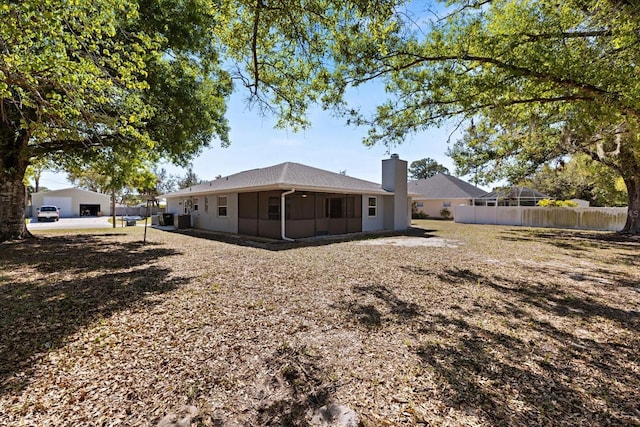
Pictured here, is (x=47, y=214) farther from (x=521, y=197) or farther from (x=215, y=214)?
(x=521, y=197)

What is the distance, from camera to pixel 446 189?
97.8 feet

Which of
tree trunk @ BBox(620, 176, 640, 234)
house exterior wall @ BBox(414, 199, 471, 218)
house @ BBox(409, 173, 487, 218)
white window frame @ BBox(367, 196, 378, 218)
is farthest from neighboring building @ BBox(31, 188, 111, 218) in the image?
tree trunk @ BBox(620, 176, 640, 234)

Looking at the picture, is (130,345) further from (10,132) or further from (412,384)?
(10,132)

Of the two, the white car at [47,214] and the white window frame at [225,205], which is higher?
the white window frame at [225,205]

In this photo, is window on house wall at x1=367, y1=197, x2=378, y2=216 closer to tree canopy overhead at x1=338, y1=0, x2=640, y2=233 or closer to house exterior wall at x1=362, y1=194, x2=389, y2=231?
house exterior wall at x1=362, y1=194, x2=389, y2=231

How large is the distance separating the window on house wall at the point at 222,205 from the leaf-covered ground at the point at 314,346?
9.29 metres

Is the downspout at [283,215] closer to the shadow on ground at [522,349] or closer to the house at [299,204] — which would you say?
the house at [299,204]

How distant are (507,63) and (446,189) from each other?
25.8 meters

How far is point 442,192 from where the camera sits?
2967cm

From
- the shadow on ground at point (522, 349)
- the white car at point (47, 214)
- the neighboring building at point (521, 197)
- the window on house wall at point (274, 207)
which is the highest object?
the neighboring building at point (521, 197)

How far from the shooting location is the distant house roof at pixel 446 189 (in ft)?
93.5

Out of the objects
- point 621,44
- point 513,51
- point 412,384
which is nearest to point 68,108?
point 412,384

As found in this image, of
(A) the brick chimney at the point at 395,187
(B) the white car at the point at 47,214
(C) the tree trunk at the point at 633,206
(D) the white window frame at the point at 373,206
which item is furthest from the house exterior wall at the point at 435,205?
(B) the white car at the point at 47,214

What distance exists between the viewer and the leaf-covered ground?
245 cm
